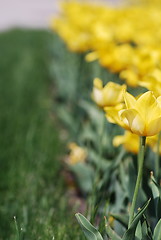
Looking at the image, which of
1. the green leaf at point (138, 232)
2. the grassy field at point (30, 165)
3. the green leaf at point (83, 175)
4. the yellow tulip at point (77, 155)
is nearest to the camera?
the green leaf at point (138, 232)

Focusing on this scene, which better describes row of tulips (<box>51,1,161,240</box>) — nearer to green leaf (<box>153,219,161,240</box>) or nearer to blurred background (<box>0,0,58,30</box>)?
green leaf (<box>153,219,161,240</box>)

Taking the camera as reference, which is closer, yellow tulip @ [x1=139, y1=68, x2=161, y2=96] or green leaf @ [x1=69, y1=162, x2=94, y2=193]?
yellow tulip @ [x1=139, y1=68, x2=161, y2=96]

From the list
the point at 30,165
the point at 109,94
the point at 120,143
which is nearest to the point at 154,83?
the point at 109,94

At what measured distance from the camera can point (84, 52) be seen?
10.8 feet

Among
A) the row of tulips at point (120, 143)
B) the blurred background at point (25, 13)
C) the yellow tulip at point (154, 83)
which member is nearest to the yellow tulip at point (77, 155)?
the row of tulips at point (120, 143)

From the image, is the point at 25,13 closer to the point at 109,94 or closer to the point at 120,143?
the point at 120,143

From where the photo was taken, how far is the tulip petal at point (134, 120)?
126cm

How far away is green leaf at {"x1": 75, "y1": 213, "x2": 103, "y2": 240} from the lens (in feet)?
4.39

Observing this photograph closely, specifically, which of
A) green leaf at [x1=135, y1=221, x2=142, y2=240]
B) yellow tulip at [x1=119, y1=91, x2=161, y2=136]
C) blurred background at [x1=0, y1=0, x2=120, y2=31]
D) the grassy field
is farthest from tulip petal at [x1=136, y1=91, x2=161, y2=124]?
blurred background at [x1=0, y1=0, x2=120, y2=31]

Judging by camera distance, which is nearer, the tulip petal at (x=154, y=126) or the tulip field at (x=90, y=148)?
the tulip petal at (x=154, y=126)

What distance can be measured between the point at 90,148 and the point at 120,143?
494 millimetres

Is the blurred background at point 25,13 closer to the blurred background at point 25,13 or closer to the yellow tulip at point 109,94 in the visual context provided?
the blurred background at point 25,13

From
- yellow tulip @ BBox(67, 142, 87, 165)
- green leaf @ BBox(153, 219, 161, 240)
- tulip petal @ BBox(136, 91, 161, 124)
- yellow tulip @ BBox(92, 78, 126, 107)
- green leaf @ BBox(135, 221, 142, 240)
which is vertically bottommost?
yellow tulip @ BBox(67, 142, 87, 165)

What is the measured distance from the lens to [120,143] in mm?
2160
